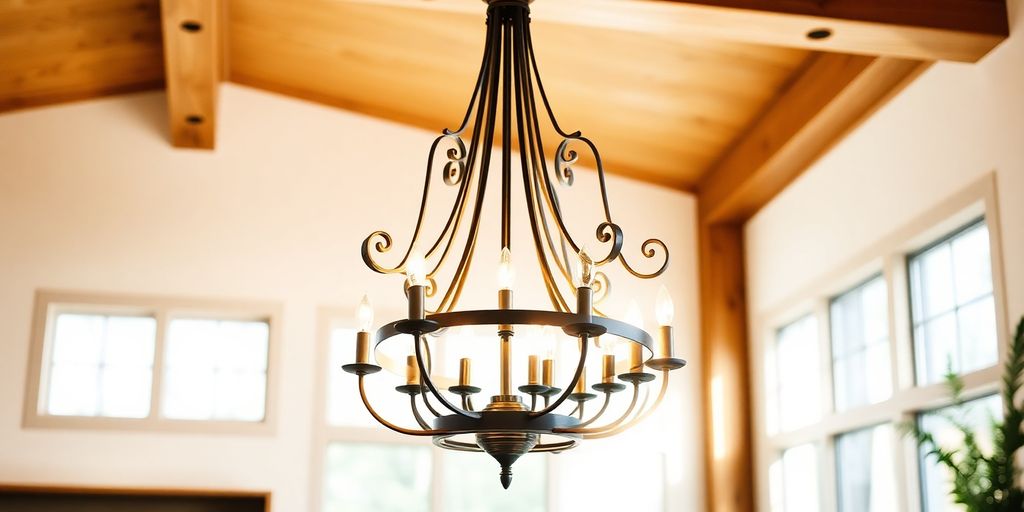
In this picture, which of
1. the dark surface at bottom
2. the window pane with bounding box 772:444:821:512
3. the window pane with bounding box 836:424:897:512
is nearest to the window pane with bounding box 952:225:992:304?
the window pane with bounding box 836:424:897:512

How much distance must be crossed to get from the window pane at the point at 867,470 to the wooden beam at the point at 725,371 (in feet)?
2.81

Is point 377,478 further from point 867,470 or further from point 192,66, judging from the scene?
point 867,470

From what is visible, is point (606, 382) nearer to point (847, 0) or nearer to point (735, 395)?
point (847, 0)

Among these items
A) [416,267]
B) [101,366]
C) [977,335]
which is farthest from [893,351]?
[101,366]

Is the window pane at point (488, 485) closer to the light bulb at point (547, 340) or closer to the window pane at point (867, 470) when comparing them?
the window pane at point (867, 470)

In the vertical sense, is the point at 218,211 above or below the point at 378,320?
above

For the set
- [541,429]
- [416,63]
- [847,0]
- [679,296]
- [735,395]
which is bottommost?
[541,429]

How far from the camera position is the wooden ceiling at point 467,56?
417 cm

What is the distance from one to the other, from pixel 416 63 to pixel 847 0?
7.90ft

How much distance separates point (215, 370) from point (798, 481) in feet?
10.3

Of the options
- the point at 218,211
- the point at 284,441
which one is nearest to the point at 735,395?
the point at 284,441

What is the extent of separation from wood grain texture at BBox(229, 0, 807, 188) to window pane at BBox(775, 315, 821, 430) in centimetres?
106

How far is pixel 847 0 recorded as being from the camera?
4.16 metres

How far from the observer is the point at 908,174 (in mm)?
4711
